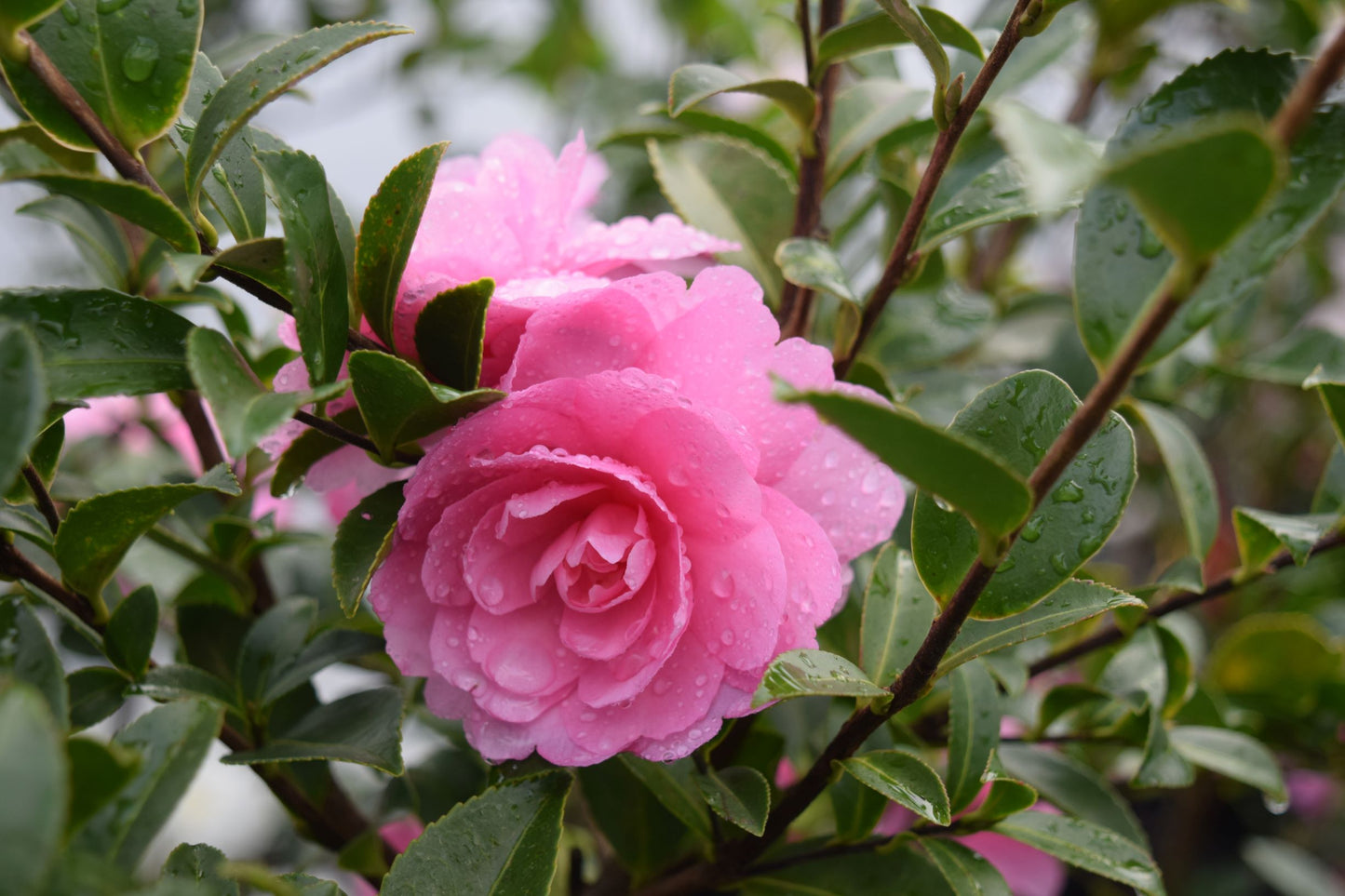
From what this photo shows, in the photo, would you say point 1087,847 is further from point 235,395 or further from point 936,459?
point 235,395

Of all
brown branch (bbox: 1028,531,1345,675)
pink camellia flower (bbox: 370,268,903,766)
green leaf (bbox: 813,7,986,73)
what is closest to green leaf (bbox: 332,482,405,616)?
pink camellia flower (bbox: 370,268,903,766)

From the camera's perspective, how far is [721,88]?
542mm

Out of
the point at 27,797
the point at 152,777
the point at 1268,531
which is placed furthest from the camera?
the point at 1268,531

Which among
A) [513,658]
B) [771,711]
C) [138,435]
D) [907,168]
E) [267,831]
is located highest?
[907,168]

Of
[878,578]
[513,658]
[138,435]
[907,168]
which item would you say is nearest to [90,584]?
[513,658]

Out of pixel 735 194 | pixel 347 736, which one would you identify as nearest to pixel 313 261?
pixel 347 736

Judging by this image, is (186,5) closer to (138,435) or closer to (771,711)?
(771,711)

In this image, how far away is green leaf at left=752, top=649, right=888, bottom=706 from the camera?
377mm

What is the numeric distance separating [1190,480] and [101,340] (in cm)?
67

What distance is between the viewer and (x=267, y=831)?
5.80 feet

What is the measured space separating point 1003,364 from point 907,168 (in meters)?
0.32

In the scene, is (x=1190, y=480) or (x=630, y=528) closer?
(x=630, y=528)

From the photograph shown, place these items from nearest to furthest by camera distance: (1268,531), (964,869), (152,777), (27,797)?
(27,797), (152,777), (964,869), (1268,531)

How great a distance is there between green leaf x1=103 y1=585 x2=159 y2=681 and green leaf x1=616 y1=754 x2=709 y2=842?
9.9 inches
